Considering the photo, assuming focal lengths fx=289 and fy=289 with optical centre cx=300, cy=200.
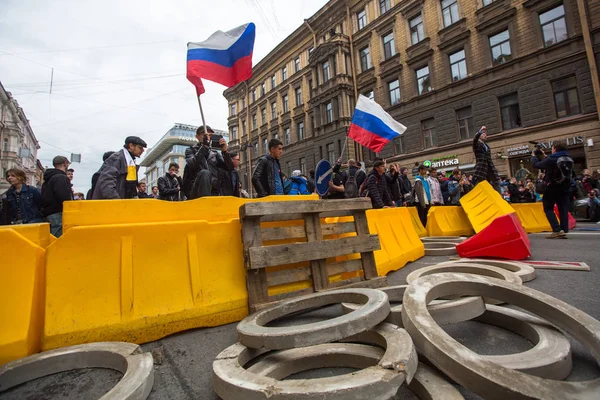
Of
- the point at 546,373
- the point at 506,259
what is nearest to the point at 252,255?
the point at 546,373

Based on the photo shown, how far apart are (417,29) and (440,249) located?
21.9 m

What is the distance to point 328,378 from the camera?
1312mm

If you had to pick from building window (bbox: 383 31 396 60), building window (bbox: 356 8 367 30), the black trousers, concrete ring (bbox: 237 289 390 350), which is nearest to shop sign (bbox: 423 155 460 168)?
A: building window (bbox: 383 31 396 60)

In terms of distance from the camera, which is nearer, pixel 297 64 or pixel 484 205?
pixel 484 205

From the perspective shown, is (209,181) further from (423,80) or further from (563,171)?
(423,80)

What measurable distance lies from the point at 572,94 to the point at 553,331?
19.1m

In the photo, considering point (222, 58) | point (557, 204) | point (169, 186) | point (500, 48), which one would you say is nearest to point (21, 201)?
point (169, 186)

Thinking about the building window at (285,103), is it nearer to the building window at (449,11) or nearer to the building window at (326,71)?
the building window at (326,71)

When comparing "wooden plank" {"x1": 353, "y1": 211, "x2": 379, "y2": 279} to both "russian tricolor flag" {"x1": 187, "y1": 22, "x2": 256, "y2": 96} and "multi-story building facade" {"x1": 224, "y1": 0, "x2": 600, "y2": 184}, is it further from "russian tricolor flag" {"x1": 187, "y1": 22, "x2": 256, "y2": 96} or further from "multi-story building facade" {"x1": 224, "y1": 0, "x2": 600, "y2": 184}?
"multi-story building facade" {"x1": 224, "y1": 0, "x2": 600, "y2": 184}

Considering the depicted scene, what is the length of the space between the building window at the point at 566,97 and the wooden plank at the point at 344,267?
60.1ft

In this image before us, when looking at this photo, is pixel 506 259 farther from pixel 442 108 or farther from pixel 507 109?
pixel 442 108

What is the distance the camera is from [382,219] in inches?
186

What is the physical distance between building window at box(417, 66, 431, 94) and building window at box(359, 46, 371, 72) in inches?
214

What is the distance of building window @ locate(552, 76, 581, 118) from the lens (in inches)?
585
